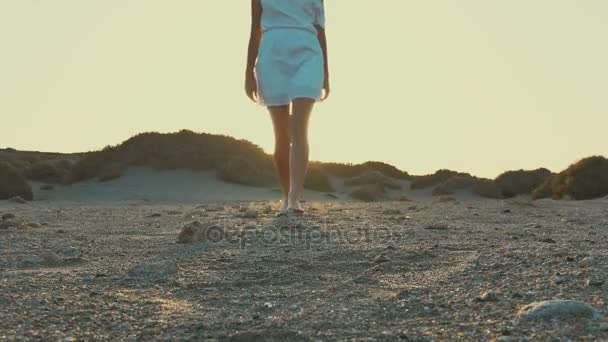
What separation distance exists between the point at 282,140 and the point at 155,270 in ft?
8.90

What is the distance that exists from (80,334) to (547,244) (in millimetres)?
2330

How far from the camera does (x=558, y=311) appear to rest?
1798 millimetres

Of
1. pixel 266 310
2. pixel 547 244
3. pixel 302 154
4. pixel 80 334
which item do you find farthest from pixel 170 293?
pixel 302 154

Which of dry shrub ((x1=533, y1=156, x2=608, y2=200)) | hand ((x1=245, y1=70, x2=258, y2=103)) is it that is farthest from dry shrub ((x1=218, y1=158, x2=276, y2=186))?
hand ((x1=245, y1=70, x2=258, y2=103))

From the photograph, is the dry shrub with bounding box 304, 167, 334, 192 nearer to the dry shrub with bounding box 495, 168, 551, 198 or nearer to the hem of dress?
the dry shrub with bounding box 495, 168, 551, 198

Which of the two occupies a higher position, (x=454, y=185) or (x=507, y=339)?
(x=454, y=185)

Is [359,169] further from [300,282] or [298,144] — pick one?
[300,282]

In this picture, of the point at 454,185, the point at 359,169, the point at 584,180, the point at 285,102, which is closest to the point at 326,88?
the point at 285,102

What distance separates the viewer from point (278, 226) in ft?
13.8

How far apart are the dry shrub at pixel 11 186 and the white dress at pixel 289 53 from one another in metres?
8.21

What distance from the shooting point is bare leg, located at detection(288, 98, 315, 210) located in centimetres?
493

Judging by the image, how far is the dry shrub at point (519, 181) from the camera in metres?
19.6

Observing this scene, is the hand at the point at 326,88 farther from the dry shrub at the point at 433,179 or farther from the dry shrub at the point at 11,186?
the dry shrub at the point at 433,179

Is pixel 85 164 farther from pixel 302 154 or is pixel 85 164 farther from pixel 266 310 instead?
pixel 266 310
